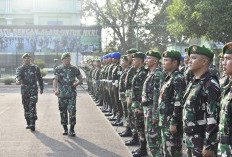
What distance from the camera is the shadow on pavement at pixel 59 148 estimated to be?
21.2 ft

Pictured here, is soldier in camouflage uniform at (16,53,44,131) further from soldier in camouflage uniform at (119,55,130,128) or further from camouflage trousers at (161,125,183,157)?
camouflage trousers at (161,125,183,157)

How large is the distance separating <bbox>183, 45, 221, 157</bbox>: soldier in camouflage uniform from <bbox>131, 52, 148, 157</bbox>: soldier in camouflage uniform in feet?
7.80

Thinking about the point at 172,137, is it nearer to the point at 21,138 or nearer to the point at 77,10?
the point at 21,138

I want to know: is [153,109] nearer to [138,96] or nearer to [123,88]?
[138,96]

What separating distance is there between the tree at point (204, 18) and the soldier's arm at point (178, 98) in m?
10.3


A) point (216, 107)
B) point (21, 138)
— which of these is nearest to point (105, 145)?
point (21, 138)

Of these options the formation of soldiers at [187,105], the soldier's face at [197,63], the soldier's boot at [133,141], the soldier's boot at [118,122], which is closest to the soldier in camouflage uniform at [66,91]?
the soldier's boot at [133,141]

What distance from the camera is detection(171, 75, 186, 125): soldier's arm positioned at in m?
4.32

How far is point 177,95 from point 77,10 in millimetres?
59134

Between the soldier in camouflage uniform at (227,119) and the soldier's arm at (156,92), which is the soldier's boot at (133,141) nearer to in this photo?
the soldier's arm at (156,92)

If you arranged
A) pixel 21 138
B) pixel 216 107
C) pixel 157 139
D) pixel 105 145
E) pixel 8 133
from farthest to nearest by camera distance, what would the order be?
pixel 8 133 < pixel 21 138 < pixel 105 145 < pixel 157 139 < pixel 216 107

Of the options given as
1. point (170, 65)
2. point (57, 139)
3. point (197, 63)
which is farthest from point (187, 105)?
point (57, 139)

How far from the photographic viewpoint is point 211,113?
11.5 feet

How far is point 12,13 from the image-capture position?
6406 centimetres
